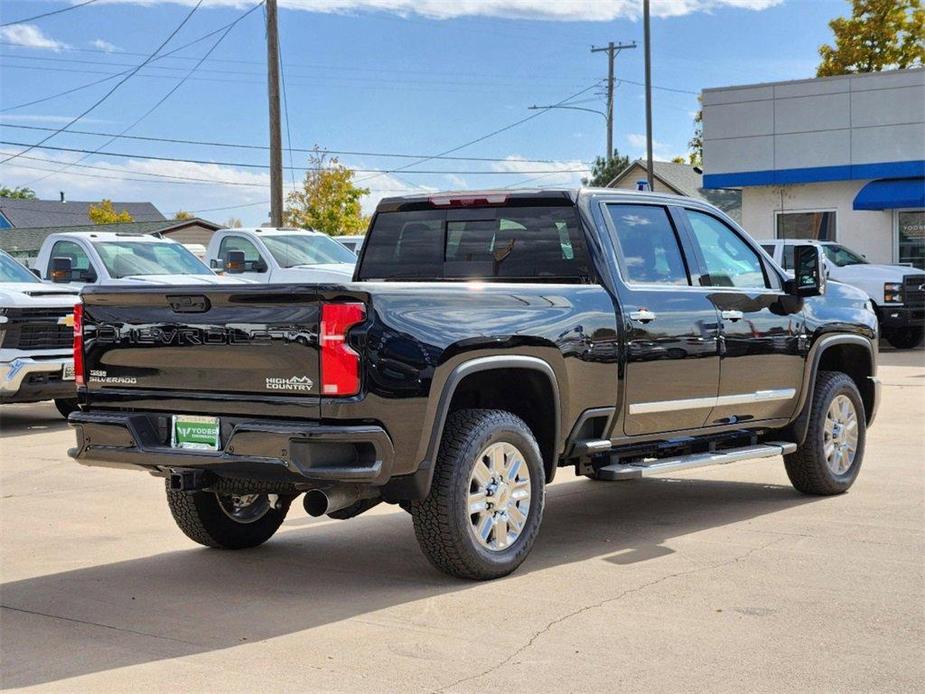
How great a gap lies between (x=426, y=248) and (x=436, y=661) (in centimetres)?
337

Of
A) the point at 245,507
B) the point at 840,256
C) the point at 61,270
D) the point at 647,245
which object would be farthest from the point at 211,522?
the point at 840,256

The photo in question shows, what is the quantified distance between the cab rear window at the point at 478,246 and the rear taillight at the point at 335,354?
1931 mm

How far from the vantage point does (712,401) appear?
321 inches

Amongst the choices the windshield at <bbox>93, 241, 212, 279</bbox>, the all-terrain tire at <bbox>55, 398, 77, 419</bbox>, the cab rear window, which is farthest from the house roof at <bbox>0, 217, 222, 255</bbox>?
the cab rear window

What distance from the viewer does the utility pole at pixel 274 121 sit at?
84.1ft

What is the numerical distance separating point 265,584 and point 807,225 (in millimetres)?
28650

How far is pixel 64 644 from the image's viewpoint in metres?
5.57

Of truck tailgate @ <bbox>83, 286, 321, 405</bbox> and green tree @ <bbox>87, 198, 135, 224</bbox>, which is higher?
green tree @ <bbox>87, 198, 135, 224</bbox>

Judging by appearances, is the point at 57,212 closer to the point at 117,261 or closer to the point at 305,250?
the point at 305,250

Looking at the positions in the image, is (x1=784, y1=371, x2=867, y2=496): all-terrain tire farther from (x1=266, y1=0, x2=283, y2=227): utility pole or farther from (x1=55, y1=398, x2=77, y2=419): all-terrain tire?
(x1=266, y1=0, x2=283, y2=227): utility pole

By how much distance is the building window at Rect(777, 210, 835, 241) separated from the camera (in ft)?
107

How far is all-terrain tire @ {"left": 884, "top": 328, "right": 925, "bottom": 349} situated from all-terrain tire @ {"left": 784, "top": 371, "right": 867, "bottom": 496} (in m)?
16.0

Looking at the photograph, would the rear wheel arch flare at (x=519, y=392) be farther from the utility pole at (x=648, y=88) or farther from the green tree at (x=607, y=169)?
the green tree at (x=607, y=169)

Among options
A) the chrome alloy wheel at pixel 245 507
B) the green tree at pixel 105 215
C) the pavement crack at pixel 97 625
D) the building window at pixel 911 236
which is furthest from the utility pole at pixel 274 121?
the green tree at pixel 105 215
